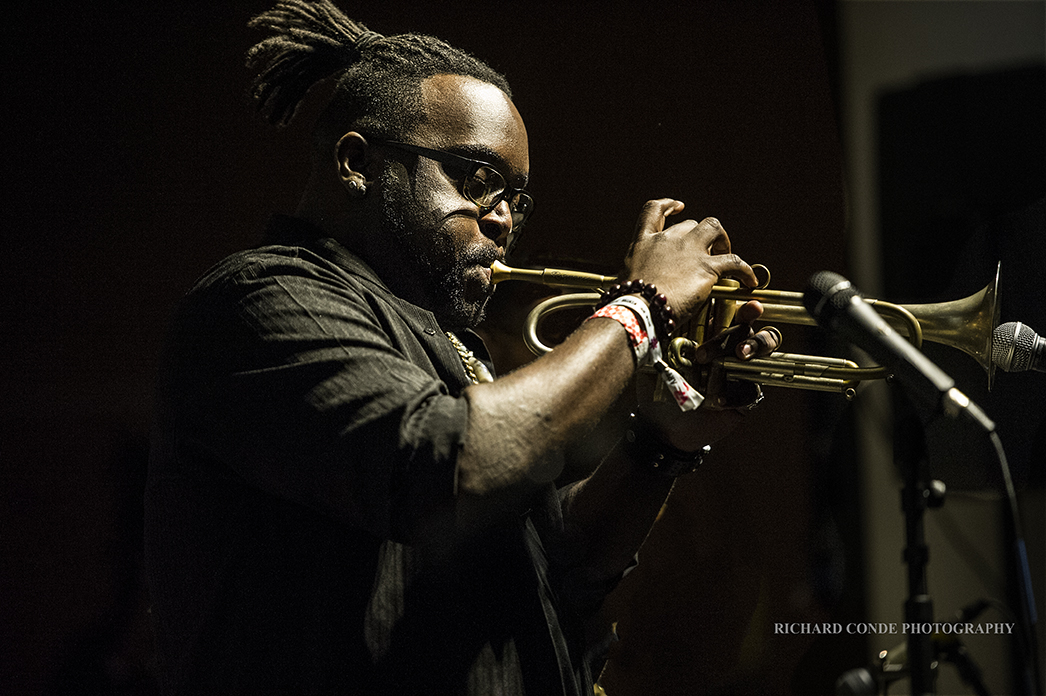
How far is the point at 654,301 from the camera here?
5.23ft

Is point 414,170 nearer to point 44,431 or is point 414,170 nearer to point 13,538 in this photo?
point 44,431

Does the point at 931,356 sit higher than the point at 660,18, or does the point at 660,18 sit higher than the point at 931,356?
the point at 660,18

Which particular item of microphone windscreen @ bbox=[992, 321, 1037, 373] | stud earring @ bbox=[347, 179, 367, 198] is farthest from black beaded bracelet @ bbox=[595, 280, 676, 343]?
microphone windscreen @ bbox=[992, 321, 1037, 373]

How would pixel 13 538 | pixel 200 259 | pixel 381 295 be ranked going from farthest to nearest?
1. pixel 200 259
2. pixel 13 538
3. pixel 381 295

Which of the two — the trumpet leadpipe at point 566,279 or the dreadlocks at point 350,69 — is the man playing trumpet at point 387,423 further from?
the trumpet leadpipe at point 566,279

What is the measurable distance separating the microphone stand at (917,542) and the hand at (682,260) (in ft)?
1.47

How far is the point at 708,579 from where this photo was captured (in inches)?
105

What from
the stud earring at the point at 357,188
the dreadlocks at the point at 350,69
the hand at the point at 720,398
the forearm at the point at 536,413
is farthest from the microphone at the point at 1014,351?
the stud earring at the point at 357,188

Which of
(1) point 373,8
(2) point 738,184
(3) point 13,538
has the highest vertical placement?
(1) point 373,8

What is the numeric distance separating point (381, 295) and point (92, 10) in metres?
1.43

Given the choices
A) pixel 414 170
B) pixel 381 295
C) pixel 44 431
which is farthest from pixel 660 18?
pixel 44 431

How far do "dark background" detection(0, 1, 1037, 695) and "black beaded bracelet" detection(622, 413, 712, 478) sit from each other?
2.11 feet

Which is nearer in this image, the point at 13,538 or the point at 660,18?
the point at 13,538

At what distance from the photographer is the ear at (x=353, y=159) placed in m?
1.86
